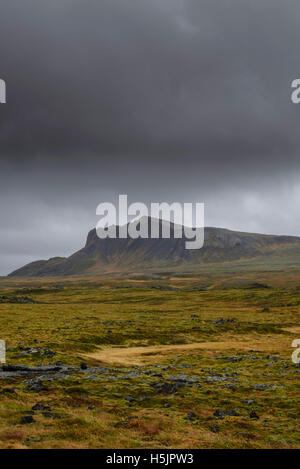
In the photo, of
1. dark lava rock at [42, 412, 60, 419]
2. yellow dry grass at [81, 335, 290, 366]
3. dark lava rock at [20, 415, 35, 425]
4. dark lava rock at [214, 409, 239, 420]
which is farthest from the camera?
yellow dry grass at [81, 335, 290, 366]

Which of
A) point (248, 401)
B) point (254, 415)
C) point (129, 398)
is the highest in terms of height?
point (254, 415)

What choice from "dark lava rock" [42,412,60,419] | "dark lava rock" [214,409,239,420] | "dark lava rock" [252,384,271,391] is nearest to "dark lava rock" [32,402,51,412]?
"dark lava rock" [42,412,60,419]

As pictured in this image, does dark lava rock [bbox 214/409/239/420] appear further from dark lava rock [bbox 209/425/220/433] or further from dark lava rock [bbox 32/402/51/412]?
dark lava rock [bbox 32/402/51/412]

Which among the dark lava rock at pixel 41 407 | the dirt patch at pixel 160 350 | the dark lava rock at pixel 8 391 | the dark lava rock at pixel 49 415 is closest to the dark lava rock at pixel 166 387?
the dark lava rock at pixel 41 407

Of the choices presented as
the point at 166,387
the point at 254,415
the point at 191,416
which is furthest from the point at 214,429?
the point at 166,387

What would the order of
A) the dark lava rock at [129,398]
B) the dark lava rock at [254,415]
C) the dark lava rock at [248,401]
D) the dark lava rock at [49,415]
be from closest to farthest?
the dark lava rock at [49,415] < the dark lava rock at [254,415] < the dark lava rock at [248,401] < the dark lava rock at [129,398]

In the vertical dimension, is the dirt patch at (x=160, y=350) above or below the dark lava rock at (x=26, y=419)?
below

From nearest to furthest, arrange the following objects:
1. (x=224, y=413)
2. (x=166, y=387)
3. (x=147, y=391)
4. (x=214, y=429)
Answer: (x=214, y=429) → (x=224, y=413) → (x=147, y=391) → (x=166, y=387)

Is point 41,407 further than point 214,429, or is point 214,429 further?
point 41,407

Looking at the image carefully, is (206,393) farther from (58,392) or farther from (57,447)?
(57,447)

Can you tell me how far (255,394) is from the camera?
3069 centimetres

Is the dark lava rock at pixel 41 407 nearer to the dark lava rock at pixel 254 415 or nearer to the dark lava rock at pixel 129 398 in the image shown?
the dark lava rock at pixel 129 398

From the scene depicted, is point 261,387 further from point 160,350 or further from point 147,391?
point 160,350
